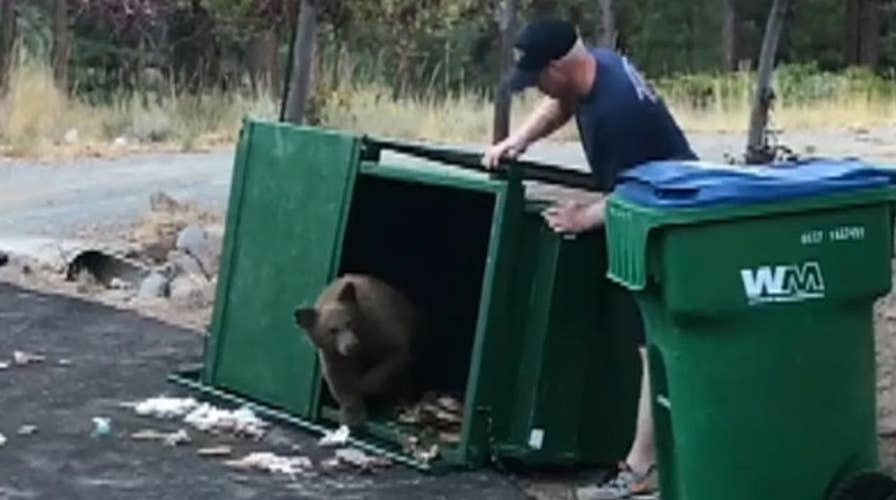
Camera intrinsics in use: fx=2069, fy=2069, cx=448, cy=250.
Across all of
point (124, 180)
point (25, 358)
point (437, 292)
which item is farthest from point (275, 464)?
point (124, 180)

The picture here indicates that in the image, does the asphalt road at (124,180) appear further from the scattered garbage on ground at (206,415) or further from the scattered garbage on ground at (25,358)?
the scattered garbage on ground at (206,415)

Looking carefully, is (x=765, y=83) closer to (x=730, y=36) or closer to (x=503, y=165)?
(x=503, y=165)

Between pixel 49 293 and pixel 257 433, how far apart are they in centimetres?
404

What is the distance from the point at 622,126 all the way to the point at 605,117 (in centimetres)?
6

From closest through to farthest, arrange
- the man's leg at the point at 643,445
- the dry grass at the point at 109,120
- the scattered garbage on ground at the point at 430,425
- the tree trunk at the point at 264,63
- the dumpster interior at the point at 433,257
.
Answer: the man's leg at the point at 643,445
the scattered garbage on ground at the point at 430,425
the dumpster interior at the point at 433,257
the dry grass at the point at 109,120
the tree trunk at the point at 264,63

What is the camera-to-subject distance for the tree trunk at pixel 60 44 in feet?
76.2

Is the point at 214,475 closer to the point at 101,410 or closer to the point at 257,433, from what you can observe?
the point at 257,433

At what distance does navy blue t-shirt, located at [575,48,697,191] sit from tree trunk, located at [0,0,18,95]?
14.8 metres

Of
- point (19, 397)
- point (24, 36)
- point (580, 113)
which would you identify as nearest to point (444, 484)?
point (580, 113)

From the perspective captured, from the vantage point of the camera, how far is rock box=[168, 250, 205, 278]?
12188 mm

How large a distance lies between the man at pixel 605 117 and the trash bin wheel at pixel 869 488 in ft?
3.17

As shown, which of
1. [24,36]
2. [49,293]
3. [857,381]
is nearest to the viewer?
[857,381]

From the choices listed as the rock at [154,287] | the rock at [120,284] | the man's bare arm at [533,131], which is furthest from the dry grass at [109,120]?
the man's bare arm at [533,131]

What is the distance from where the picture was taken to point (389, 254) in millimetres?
8867
